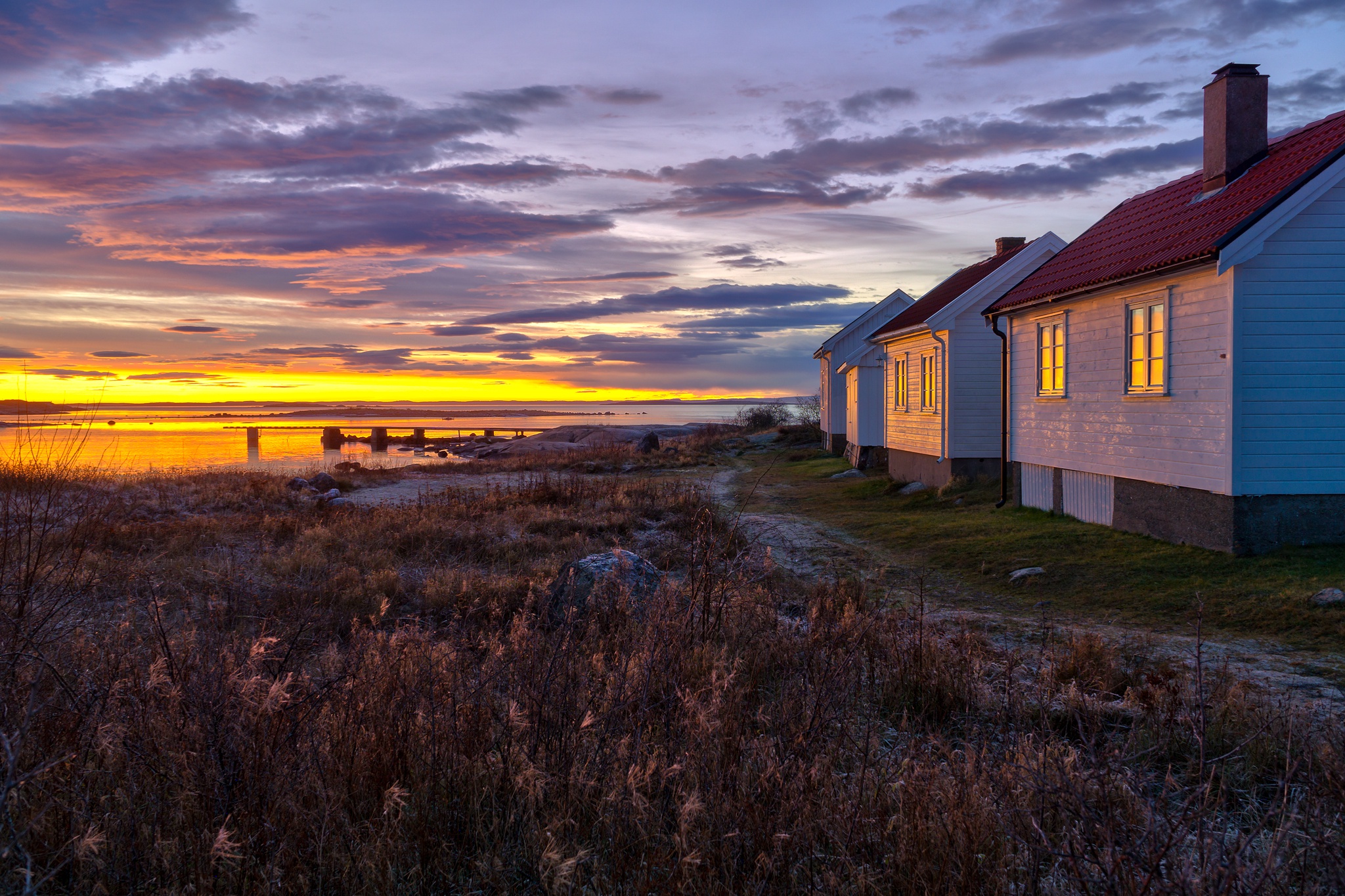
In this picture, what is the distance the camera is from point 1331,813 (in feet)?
10.6

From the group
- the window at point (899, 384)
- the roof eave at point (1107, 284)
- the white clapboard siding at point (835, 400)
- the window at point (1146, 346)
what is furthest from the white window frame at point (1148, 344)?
the white clapboard siding at point (835, 400)

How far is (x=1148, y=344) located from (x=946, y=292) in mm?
10764

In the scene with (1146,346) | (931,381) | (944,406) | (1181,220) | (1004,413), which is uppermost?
(1181,220)

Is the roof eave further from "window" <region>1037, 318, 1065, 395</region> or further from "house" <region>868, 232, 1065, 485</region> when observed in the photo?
"house" <region>868, 232, 1065, 485</region>

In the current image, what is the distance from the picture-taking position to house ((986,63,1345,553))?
9.48 meters

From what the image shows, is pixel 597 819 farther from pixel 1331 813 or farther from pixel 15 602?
pixel 15 602

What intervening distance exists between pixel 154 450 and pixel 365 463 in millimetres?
10713

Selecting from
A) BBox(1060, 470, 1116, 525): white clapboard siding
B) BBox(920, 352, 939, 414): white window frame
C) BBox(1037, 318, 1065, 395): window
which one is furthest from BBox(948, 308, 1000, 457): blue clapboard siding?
BBox(1060, 470, 1116, 525): white clapboard siding

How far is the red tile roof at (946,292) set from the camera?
66.0 ft

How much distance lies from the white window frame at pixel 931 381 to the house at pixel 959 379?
0.08 ft

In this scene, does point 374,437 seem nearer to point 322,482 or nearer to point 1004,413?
point 322,482

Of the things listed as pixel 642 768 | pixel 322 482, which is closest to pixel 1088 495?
pixel 642 768

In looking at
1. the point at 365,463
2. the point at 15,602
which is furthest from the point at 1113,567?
the point at 365,463

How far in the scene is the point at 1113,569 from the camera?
1000cm
